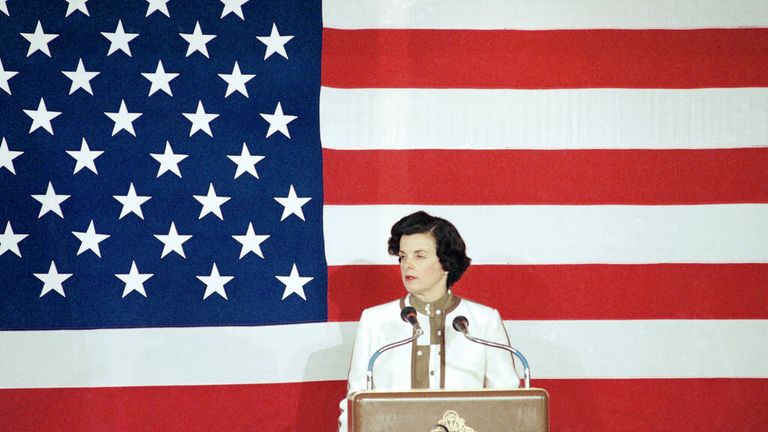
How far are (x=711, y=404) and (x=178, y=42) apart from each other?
2428 mm

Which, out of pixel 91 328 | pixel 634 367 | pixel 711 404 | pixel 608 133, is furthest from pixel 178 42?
A: pixel 711 404

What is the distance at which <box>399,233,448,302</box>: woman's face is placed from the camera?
2340 millimetres

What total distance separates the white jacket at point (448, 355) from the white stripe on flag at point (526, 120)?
0.81 m

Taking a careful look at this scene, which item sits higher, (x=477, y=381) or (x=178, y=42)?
(x=178, y=42)

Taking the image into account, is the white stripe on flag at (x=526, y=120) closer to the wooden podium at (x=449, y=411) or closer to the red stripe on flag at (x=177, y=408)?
the red stripe on flag at (x=177, y=408)

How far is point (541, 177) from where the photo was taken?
299cm

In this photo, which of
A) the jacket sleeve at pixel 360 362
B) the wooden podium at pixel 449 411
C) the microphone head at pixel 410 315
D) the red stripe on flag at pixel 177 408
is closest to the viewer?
the wooden podium at pixel 449 411

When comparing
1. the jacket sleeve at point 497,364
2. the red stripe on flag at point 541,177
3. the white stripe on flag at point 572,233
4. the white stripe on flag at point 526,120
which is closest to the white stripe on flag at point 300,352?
the white stripe on flag at point 572,233

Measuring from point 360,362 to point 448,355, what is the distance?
0.26m

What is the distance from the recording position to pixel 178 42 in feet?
9.79

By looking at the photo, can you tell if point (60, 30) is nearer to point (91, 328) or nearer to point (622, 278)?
point (91, 328)

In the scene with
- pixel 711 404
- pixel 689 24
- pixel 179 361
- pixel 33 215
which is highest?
pixel 689 24

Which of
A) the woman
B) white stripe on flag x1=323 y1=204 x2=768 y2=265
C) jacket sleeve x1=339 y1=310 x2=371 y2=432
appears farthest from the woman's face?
white stripe on flag x1=323 y1=204 x2=768 y2=265

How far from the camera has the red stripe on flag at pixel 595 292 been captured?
2965mm
